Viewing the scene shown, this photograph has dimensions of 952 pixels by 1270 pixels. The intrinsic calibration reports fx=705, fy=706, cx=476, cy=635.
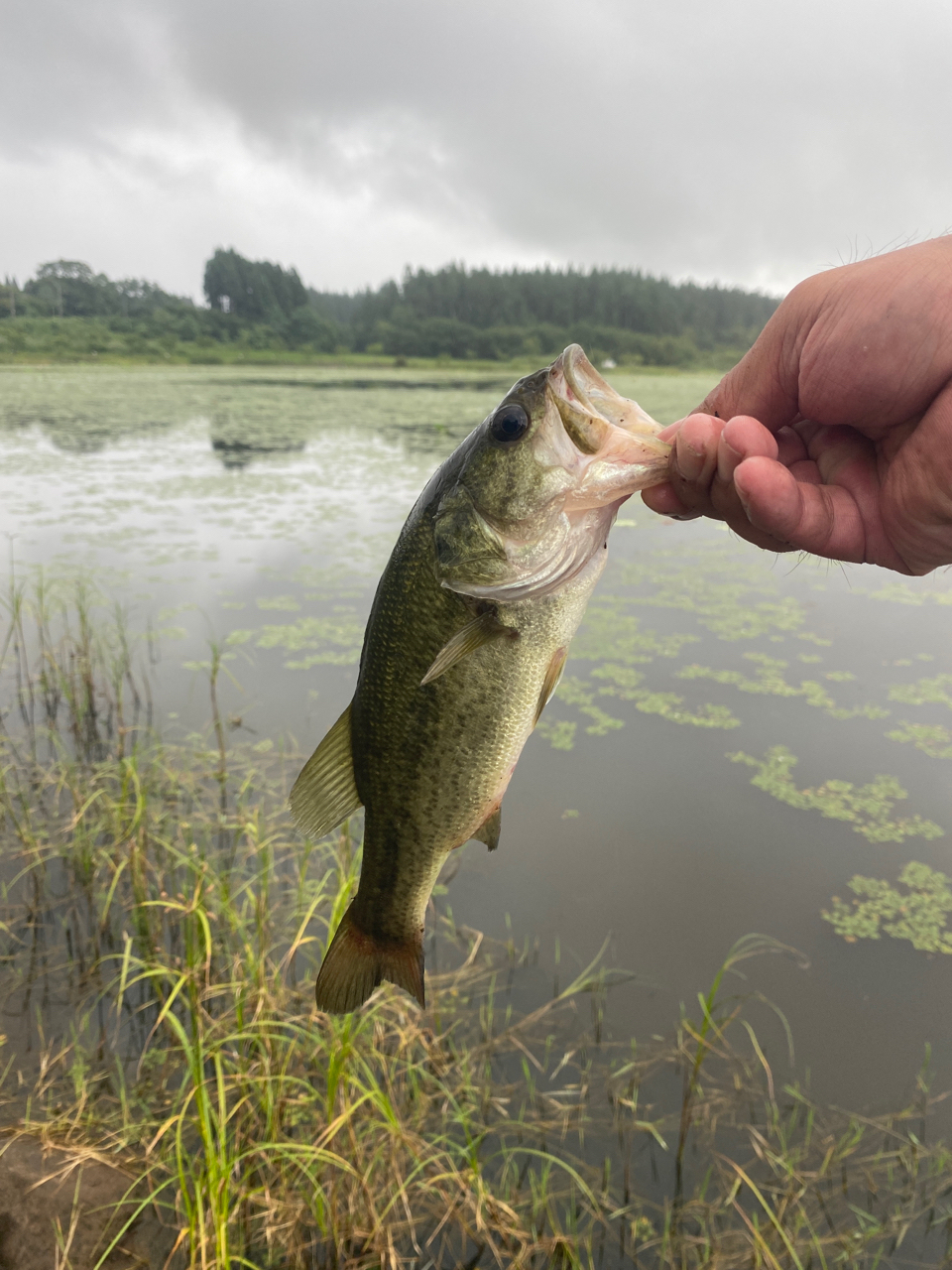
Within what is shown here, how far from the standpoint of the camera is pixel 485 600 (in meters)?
1.57

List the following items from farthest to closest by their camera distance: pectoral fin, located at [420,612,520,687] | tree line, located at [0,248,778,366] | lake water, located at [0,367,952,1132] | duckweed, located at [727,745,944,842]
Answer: tree line, located at [0,248,778,366] → duckweed, located at [727,745,944,842] → lake water, located at [0,367,952,1132] → pectoral fin, located at [420,612,520,687]

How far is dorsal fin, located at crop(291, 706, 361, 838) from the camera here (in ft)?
5.61

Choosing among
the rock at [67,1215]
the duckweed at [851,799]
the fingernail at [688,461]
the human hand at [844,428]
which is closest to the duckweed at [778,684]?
the duckweed at [851,799]

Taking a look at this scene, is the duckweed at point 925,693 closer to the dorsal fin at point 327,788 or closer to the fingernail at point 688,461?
the fingernail at point 688,461

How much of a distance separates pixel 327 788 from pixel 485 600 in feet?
2.02

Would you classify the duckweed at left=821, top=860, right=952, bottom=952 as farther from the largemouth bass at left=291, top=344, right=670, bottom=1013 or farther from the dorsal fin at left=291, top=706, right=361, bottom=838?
the dorsal fin at left=291, top=706, right=361, bottom=838

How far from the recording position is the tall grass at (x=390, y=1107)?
223cm

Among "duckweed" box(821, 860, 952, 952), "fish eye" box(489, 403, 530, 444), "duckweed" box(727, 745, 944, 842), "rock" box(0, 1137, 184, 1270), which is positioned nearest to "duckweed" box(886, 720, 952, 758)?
"duckweed" box(727, 745, 944, 842)

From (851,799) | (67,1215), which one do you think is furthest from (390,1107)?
(851,799)

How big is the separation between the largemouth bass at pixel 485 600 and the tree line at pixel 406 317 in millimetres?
48835

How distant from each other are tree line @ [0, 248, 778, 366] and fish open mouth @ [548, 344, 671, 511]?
1920 inches

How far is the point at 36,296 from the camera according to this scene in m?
56.7

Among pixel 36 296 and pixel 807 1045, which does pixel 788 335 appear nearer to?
pixel 807 1045

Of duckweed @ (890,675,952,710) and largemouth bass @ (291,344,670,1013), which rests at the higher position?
largemouth bass @ (291,344,670,1013)
